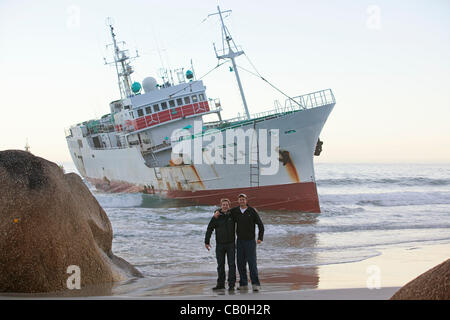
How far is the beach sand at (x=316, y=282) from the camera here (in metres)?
5.84

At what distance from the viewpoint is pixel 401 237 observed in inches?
533

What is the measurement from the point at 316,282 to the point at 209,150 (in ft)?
49.2

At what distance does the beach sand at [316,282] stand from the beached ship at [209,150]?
10.8m

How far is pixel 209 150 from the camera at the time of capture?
2208 centimetres

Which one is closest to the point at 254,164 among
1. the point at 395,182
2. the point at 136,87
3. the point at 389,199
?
the point at 136,87

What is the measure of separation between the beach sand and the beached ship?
35.3ft

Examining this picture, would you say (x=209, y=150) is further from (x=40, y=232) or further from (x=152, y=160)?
(x=40, y=232)

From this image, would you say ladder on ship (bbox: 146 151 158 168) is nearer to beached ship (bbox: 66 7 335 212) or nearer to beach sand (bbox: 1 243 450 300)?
beached ship (bbox: 66 7 335 212)

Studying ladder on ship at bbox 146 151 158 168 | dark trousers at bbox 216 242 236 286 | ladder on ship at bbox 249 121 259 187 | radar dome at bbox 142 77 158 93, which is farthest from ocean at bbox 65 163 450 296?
radar dome at bbox 142 77 158 93

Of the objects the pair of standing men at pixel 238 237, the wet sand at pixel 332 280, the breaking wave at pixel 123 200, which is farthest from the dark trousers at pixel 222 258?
the breaking wave at pixel 123 200

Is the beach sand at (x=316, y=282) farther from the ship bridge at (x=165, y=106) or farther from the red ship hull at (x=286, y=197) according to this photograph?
the ship bridge at (x=165, y=106)

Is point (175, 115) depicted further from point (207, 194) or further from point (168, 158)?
point (207, 194)
